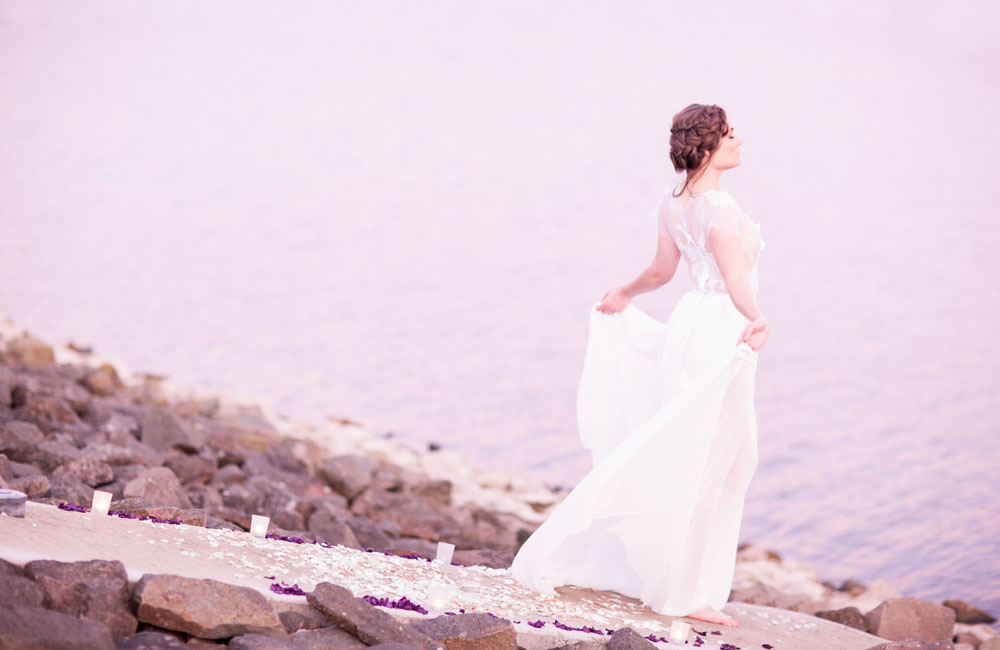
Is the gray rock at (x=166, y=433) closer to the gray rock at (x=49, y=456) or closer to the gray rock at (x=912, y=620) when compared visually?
the gray rock at (x=49, y=456)

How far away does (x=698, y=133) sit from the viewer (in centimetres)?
318

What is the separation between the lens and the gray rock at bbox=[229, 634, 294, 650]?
224 centimetres

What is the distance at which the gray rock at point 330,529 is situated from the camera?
13.9 feet

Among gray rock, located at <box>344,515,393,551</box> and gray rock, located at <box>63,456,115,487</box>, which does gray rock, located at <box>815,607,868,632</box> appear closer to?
gray rock, located at <box>344,515,393,551</box>

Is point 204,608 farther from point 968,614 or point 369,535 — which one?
point 968,614

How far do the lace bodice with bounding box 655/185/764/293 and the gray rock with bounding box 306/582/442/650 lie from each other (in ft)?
4.75

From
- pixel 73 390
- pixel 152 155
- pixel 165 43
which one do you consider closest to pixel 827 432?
pixel 73 390

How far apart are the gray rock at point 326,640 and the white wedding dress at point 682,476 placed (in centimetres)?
84

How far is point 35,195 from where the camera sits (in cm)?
1241

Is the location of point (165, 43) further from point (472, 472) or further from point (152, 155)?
point (472, 472)

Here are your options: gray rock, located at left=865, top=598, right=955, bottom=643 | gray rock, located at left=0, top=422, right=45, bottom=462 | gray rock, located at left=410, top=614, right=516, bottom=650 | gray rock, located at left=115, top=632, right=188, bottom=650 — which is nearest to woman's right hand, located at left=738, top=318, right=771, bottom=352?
gray rock, located at left=410, top=614, right=516, bottom=650

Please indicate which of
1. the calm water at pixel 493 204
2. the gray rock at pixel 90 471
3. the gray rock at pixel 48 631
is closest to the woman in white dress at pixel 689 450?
the gray rock at pixel 48 631

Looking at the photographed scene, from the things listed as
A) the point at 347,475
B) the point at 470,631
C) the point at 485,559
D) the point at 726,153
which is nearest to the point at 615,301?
the point at 726,153

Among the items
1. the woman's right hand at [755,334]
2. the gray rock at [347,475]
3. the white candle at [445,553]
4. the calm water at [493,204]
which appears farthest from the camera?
the calm water at [493,204]
